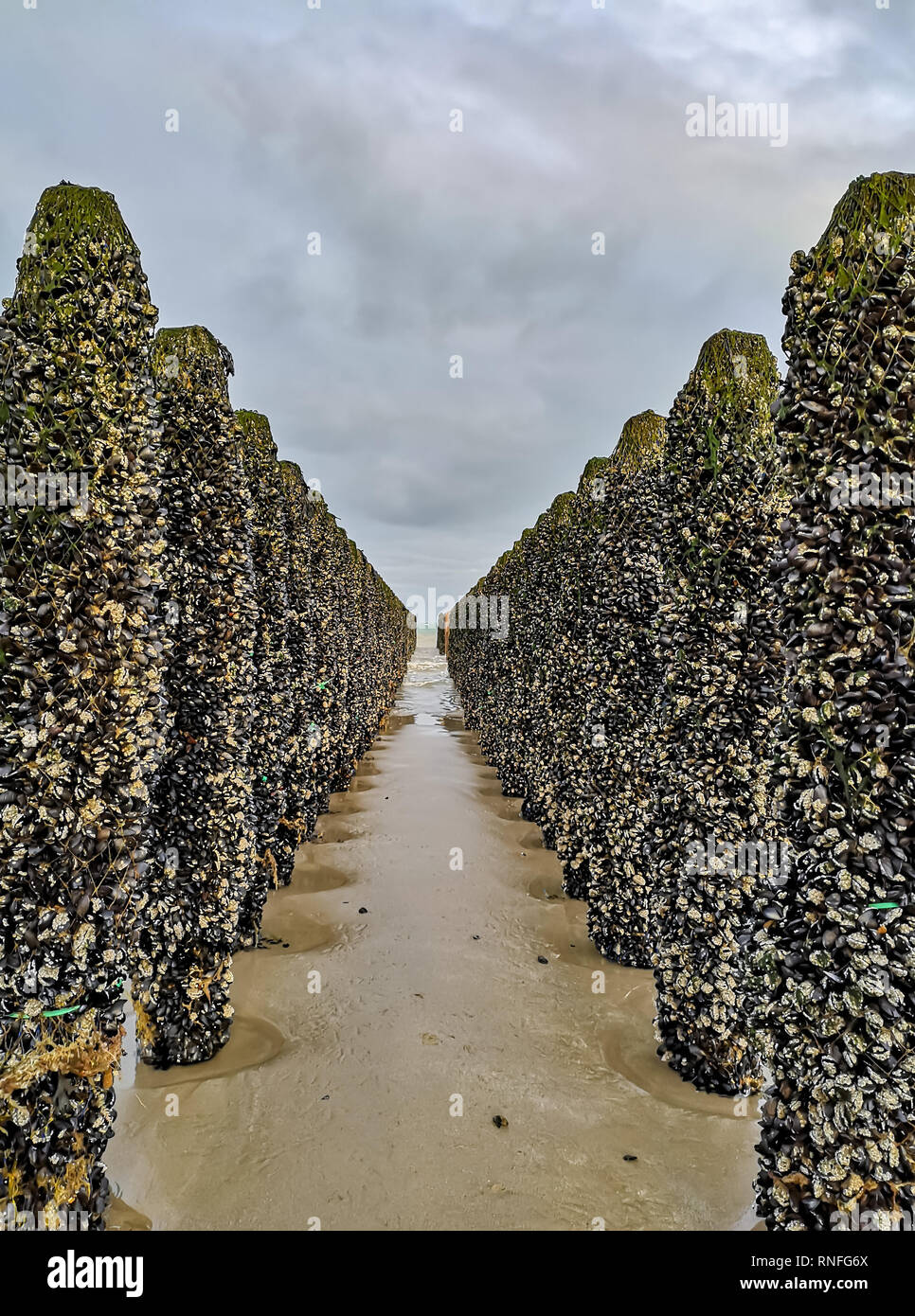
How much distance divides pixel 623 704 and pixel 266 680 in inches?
152

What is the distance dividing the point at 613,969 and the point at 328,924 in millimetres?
3182

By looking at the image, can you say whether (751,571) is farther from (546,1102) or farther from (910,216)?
(546,1102)

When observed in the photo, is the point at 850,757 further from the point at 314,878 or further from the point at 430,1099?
the point at 314,878

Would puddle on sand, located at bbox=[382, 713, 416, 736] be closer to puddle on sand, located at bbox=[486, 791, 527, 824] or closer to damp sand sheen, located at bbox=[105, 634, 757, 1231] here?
puddle on sand, located at bbox=[486, 791, 527, 824]

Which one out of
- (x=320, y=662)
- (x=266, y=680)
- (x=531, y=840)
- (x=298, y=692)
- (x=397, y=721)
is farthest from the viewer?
(x=397, y=721)

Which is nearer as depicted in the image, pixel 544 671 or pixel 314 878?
pixel 314 878

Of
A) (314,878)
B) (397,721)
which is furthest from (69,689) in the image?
(397,721)

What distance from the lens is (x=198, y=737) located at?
5.07 metres

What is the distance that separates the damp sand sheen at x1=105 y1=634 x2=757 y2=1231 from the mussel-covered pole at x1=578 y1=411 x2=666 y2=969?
668mm

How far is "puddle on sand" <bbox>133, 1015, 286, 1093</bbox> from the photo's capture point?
4.79 meters

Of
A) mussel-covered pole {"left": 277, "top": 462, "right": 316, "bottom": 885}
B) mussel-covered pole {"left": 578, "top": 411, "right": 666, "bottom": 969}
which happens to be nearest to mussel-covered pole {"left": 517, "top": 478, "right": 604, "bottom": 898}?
mussel-covered pole {"left": 578, "top": 411, "right": 666, "bottom": 969}

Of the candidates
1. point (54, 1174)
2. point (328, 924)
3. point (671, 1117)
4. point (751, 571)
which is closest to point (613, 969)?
point (671, 1117)

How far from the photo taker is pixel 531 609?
1259cm

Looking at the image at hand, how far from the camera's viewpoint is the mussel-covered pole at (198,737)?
16.1ft
